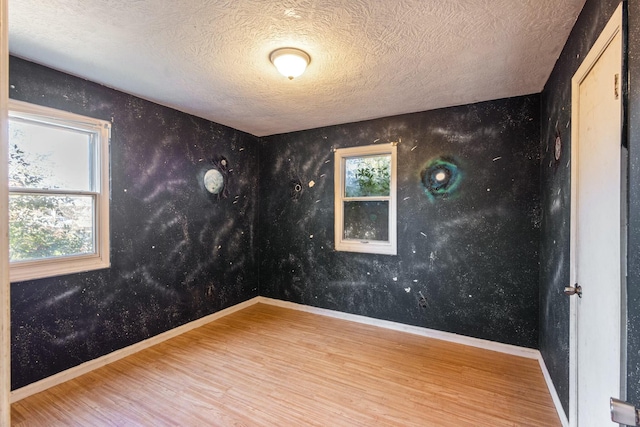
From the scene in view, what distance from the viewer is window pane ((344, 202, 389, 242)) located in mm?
3477

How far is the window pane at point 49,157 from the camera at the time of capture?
6.89 feet

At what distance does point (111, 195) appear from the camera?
2.60 metres

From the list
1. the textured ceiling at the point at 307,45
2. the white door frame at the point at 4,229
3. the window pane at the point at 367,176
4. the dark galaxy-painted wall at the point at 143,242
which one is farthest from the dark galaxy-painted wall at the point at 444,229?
the white door frame at the point at 4,229

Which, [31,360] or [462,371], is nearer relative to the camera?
[31,360]

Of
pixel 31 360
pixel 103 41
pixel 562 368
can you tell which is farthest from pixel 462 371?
pixel 103 41

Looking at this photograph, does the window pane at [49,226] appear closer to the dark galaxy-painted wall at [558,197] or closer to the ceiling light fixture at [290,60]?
the ceiling light fixture at [290,60]

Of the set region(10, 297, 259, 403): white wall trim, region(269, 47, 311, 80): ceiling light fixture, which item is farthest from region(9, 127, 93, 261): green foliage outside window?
region(269, 47, 311, 80): ceiling light fixture

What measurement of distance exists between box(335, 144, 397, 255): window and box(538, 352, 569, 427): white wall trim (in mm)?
1612

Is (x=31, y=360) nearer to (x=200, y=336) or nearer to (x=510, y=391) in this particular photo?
(x=200, y=336)

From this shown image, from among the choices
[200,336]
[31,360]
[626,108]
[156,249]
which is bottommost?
[200,336]

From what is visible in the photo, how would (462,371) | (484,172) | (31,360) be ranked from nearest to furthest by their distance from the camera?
(31,360), (462,371), (484,172)

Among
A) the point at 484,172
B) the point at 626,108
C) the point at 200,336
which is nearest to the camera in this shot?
the point at 626,108

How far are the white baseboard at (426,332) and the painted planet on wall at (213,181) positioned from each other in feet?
6.05

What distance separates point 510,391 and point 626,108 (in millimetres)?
2120
